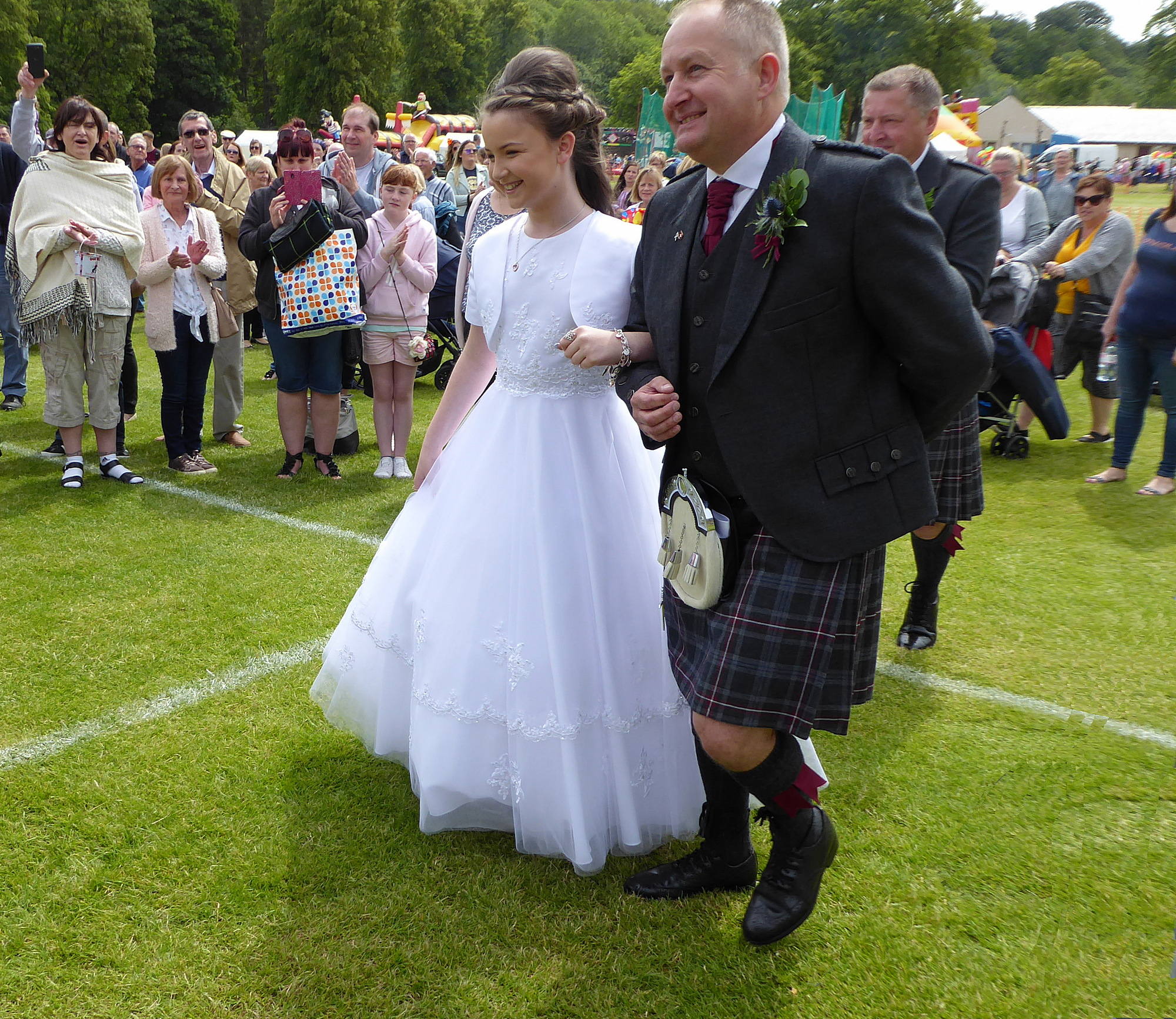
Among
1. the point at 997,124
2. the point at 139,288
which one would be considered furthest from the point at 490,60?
the point at 139,288

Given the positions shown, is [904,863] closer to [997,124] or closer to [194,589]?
[194,589]

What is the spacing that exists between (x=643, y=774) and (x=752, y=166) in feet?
5.62

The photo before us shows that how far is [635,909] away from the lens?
2.86m

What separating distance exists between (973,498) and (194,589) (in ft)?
12.7

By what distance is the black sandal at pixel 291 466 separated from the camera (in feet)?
24.0

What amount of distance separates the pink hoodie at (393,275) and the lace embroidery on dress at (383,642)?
4266 millimetres

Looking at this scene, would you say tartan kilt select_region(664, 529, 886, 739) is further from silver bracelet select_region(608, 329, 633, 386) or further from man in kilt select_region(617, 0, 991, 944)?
silver bracelet select_region(608, 329, 633, 386)

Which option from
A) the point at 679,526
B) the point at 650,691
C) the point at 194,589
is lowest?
the point at 194,589

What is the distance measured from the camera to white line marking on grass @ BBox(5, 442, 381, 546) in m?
6.08

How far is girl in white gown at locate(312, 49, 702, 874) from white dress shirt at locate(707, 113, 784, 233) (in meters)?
0.65

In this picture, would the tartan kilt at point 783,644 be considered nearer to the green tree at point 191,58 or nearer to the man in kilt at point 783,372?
the man in kilt at point 783,372

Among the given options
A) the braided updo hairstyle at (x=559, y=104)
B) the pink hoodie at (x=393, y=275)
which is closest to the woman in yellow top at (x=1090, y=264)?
the pink hoodie at (x=393, y=275)

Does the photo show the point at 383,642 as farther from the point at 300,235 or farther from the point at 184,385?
the point at 184,385

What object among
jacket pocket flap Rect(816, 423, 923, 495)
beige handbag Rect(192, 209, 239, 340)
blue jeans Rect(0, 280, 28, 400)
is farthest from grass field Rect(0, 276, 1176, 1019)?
blue jeans Rect(0, 280, 28, 400)
